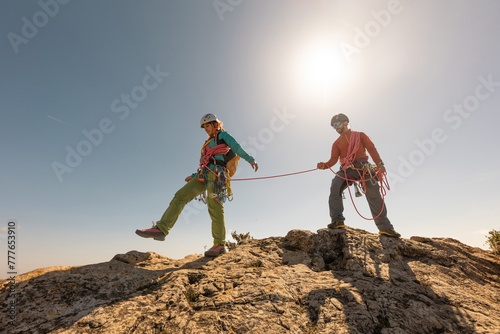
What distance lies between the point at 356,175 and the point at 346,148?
0.82 m

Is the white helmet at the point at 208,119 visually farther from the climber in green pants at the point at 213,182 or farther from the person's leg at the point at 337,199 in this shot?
the person's leg at the point at 337,199

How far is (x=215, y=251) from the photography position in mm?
4617

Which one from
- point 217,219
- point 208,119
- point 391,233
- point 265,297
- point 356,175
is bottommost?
point 265,297

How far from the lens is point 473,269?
13.6 ft

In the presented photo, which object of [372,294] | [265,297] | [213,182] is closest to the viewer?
[265,297]

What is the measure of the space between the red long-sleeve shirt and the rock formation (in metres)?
2.61

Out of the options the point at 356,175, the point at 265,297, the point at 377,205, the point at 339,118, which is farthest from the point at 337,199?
the point at 265,297

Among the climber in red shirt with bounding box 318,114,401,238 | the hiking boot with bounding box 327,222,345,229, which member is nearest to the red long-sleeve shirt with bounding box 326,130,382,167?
the climber in red shirt with bounding box 318,114,401,238

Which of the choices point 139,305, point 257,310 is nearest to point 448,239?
point 257,310

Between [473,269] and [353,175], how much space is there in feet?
9.14

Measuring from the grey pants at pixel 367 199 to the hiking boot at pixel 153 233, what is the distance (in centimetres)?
406

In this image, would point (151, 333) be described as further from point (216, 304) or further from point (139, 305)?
point (216, 304)

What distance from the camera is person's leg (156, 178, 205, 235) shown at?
4793mm

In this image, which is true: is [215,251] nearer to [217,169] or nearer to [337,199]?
[217,169]
